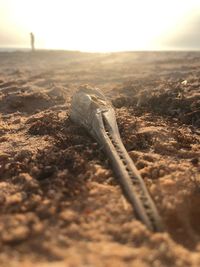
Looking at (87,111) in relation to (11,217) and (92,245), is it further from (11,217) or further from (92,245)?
(92,245)

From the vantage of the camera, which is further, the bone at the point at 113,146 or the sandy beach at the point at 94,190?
the bone at the point at 113,146

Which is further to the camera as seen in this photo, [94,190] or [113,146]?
[113,146]

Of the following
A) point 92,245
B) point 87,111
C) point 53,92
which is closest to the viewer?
point 92,245

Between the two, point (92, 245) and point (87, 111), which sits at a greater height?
point (87, 111)

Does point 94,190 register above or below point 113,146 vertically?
below

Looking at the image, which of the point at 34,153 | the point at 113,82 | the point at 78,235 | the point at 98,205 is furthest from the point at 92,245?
the point at 113,82
